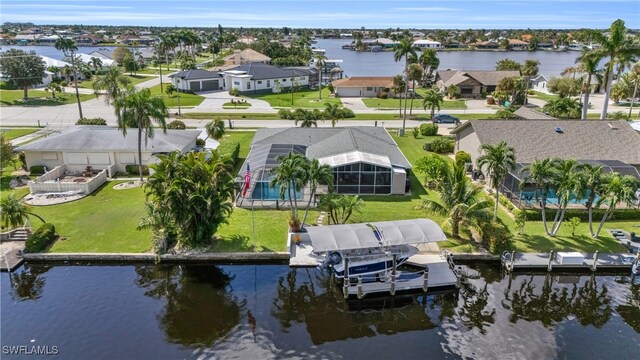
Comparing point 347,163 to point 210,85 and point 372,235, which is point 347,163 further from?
point 210,85

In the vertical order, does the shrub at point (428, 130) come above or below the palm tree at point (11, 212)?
above

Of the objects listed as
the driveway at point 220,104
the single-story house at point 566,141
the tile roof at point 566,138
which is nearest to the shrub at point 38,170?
the driveway at point 220,104

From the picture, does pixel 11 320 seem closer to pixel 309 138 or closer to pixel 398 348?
pixel 398 348

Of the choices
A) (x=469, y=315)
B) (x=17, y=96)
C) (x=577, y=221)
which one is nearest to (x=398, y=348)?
(x=469, y=315)

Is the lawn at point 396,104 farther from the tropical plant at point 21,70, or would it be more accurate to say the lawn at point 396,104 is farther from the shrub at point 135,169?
the tropical plant at point 21,70

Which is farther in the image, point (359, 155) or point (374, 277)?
point (359, 155)

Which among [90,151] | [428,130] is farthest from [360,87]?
[90,151]
